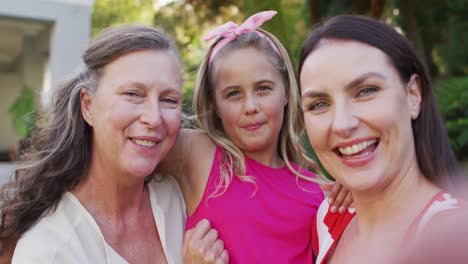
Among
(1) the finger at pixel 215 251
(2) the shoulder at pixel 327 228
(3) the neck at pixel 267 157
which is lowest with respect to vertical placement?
(1) the finger at pixel 215 251

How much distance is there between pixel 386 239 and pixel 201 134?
1.33 metres

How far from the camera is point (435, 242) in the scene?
24.1 inches

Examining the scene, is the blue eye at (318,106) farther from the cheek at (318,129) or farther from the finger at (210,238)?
the finger at (210,238)

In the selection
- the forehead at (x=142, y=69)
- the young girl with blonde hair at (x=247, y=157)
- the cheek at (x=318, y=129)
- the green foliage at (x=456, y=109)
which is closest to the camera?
the cheek at (x=318, y=129)

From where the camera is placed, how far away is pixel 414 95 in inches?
68.4

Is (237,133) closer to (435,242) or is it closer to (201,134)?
(201,134)

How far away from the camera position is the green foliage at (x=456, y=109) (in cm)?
752

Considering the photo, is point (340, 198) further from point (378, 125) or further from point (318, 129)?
point (378, 125)

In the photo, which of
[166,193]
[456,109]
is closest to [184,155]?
[166,193]

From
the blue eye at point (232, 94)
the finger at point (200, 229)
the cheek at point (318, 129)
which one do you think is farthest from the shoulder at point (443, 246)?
the blue eye at point (232, 94)

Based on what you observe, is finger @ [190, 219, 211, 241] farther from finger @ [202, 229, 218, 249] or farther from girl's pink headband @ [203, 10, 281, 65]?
girl's pink headband @ [203, 10, 281, 65]

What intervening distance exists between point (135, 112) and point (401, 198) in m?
1.19

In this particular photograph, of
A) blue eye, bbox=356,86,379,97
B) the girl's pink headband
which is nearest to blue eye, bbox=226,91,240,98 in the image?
the girl's pink headband

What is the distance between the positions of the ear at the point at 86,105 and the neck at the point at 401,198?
1305 mm
